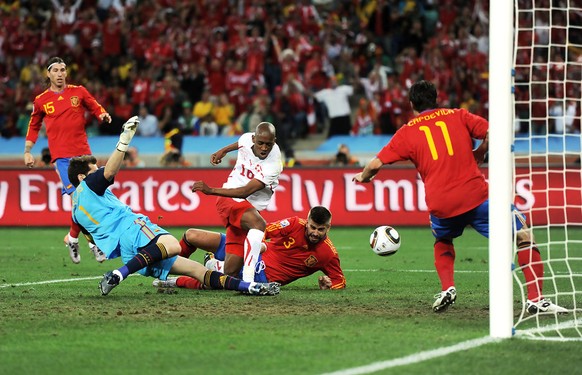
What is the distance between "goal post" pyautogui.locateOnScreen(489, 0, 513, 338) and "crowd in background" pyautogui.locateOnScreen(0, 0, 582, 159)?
15300 millimetres

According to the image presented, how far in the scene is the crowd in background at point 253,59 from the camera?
2442 cm

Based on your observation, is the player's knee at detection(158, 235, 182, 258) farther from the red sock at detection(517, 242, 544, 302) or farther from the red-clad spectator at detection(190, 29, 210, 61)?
the red-clad spectator at detection(190, 29, 210, 61)

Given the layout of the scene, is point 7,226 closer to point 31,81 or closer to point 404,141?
point 31,81

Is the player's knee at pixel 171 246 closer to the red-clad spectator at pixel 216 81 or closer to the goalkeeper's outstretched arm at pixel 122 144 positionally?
the goalkeeper's outstretched arm at pixel 122 144

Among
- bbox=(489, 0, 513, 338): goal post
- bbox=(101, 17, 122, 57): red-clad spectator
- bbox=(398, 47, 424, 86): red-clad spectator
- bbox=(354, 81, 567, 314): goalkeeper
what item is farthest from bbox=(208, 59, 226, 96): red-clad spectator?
bbox=(489, 0, 513, 338): goal post

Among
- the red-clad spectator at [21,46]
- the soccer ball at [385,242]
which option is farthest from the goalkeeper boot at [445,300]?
the red-clad spectator at [21,46]

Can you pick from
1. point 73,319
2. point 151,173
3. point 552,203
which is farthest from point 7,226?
point 73,319

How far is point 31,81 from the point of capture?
26547 millimetres

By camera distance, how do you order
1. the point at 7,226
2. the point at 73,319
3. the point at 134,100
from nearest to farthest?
the point at 73,319, the point at 7,226, the point at 134,100

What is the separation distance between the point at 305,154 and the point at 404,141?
586 inches

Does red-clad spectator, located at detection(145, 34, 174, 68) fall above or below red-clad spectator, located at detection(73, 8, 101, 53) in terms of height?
below

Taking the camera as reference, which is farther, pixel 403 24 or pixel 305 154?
pixel 403 24

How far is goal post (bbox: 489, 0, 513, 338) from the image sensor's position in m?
7.29

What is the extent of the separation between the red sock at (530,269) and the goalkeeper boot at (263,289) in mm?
2556
